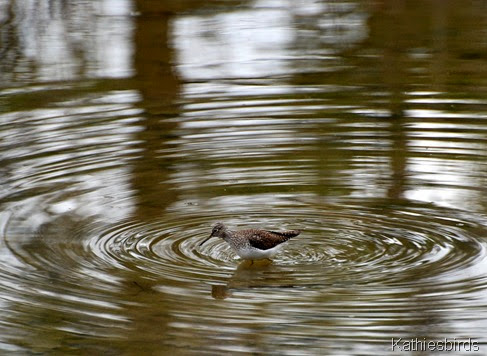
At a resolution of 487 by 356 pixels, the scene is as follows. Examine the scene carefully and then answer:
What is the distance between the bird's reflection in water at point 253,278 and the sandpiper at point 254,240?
0.34 feet

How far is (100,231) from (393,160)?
345cm

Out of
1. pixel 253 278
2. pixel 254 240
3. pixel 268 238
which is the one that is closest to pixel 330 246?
pixel 268 238

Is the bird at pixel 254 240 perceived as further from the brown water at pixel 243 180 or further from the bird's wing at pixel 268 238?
the brown water at pixel 243 180

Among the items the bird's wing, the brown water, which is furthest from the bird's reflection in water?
the bird's wing

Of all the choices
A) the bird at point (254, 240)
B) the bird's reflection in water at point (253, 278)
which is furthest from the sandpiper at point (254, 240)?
the bird's reflection in water at point (253, 278)

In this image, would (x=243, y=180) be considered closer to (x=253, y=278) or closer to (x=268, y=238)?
(x=268, y=238)

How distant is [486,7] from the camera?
20.1 m

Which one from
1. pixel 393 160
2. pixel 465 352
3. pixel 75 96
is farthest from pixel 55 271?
pixel 75 96

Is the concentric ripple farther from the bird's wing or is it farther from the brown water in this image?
the bird's wing

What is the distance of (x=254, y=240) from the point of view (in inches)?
372

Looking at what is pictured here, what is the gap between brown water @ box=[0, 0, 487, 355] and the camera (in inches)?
329

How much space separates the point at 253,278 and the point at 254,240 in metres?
0.32

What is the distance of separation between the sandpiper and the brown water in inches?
6.0

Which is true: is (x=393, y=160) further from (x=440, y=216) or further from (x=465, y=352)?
(x=465, y=352)
